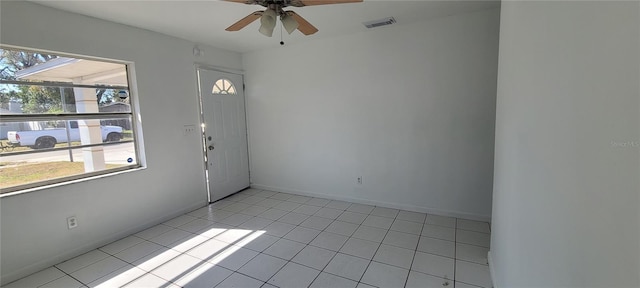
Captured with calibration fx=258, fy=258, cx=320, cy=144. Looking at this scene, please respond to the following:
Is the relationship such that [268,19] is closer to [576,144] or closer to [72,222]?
[576,144]

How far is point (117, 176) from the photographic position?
114 inches

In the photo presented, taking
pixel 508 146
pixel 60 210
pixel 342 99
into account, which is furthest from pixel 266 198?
pixel 508 146

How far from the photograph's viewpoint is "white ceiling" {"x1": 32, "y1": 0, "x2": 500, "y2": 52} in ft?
7.97

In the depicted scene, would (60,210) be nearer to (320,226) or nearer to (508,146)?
(320,226)

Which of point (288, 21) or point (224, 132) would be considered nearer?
point (288, 21)

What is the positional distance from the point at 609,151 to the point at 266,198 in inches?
158

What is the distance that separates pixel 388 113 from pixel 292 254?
211 centimetres

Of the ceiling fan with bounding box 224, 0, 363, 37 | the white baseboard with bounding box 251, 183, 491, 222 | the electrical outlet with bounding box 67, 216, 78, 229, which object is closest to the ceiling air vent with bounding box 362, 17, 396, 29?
the ceiling fan with bounding box 224, 0, 363, 37

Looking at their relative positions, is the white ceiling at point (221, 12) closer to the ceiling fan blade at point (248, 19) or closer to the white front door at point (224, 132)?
the ceiling fan blade at point (248, 19)

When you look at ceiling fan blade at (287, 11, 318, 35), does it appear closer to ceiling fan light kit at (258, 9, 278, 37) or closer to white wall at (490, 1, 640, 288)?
ceiling fan light kit at (258, 9, 278, 37)

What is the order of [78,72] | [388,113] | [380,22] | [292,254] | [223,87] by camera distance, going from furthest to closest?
[223,87], [388,113], [380,22], [78,72], [292,254]

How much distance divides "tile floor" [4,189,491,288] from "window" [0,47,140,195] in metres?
0.89

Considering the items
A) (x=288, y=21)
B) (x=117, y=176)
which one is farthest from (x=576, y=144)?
(x=117, y=176)

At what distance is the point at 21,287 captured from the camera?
7.07 feet
